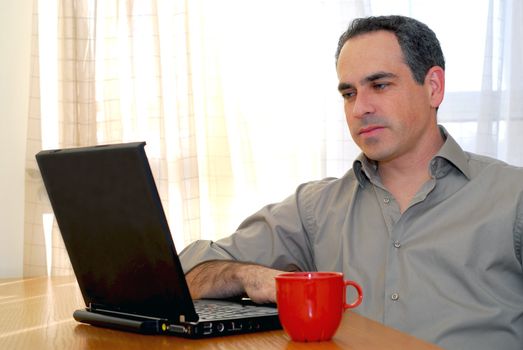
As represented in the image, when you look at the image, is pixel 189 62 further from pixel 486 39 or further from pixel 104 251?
pixel 104 251

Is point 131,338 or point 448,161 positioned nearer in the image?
point 131,338

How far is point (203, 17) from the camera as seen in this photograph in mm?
2889

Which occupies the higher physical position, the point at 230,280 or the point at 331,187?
the point at 331,187

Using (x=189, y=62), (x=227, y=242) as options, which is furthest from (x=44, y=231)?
→ (x=227, y=242)

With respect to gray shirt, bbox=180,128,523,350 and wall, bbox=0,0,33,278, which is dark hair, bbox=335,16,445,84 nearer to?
gray shirt, bbox=180,128,523,350

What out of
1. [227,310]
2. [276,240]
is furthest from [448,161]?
[227,310]

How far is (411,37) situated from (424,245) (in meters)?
0.50

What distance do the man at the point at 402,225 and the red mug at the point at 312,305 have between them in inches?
11.7

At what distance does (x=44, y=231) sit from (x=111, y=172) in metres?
1.84

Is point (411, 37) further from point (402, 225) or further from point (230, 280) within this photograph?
point (230, 280)

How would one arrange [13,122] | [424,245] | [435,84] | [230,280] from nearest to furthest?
[230,280], [424,245], [435,84], [13,122]

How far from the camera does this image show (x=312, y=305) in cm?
97

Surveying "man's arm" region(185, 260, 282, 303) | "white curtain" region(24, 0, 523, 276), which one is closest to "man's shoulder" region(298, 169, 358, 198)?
"man's arm" region(185, 260, 282, 303)

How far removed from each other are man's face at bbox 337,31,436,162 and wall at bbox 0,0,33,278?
1475 millimetres
